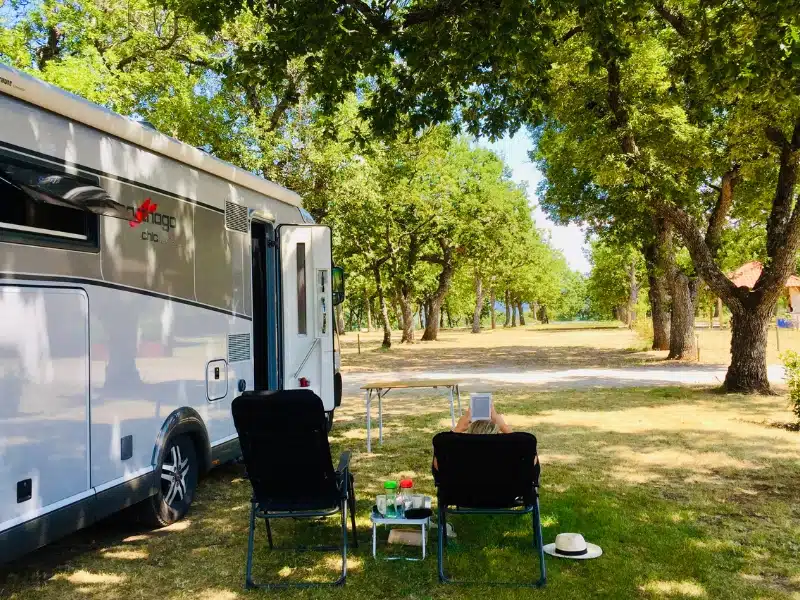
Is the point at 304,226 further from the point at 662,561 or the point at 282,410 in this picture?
the point at 662,561

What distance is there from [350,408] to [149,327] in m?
7.56

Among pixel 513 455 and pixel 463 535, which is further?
pixel 463 535

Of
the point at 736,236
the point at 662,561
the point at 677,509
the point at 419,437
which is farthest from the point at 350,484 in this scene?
the point at 736,236

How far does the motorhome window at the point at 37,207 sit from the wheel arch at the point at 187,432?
61.2 inches

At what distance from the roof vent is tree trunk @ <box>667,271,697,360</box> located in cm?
1472

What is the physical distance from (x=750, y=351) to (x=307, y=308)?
8.60m

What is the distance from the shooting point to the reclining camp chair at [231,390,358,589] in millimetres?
4613

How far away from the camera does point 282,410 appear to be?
15.2ft

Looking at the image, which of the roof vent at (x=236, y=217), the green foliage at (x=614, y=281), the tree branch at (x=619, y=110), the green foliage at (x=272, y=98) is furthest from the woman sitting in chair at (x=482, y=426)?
the green foliage at (x=614, y=281)

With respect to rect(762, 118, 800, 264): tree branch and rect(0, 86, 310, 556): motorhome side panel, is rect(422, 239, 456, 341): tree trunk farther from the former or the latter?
rect(0, 86, 310, 556): motorhome side panel

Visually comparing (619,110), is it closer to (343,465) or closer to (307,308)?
(307,308)

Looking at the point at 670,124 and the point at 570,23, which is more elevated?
the point at 570,23

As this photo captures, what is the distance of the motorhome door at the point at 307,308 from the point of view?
7641 millimetres

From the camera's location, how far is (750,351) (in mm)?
12539
